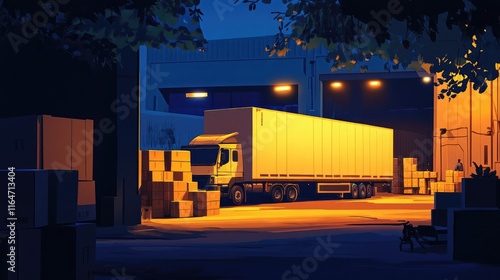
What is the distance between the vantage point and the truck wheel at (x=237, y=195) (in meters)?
33.6

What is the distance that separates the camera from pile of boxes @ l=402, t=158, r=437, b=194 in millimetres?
48438

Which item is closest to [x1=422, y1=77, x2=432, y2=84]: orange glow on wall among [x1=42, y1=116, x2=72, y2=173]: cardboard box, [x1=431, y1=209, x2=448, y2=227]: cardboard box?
[x1=431, y1=209, x2=448, y2=227]: cardboard box

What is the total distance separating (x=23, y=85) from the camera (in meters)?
20.5

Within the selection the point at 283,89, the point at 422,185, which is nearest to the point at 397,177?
the point at 422,185

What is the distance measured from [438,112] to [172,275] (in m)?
38.2

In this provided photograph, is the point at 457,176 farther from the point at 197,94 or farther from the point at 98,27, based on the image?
the point at 98,27

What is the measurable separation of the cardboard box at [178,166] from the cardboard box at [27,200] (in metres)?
15.8

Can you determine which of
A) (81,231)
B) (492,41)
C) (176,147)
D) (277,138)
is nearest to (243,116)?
(277,138)

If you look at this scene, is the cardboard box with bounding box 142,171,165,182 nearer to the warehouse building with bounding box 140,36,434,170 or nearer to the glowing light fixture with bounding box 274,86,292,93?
the warehouse building with bounding box 140,36,434,170

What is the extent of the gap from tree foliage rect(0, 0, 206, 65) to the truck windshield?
13314 millimetres

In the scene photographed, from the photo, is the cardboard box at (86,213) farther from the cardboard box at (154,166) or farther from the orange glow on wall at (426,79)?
the orange glow on wall at (426,79)

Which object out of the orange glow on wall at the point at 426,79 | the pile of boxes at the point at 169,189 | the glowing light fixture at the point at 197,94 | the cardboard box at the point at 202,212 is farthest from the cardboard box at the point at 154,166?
the glowing light fixture at the point at 197,94

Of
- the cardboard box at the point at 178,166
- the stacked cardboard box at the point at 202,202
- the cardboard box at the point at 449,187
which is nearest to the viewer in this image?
the cardboard box at the point at 178,166

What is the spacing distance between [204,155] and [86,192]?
1561 cm
